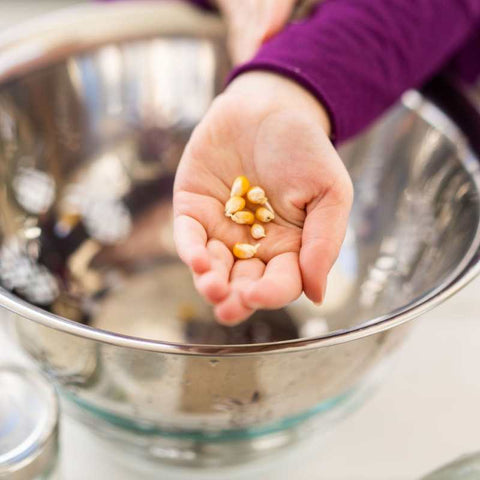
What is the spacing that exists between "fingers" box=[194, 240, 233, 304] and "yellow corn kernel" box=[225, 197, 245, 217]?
2cm

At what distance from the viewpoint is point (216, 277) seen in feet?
0.84

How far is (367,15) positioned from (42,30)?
0.21m

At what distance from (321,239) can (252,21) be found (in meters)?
0.21

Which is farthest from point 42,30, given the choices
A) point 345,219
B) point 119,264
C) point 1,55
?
point 345,219

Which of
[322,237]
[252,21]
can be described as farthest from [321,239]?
[252,21]

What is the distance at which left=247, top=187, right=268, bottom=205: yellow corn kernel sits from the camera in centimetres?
32

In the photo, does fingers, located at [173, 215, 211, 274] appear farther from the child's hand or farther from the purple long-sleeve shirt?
the purple long-sleeve shirt

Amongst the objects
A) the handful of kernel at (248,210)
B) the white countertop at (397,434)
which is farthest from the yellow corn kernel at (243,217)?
the white countertop at (397,434)

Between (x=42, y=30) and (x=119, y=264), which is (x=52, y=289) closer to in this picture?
(x=119, y=264)

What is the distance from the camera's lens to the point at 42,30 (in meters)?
0.45

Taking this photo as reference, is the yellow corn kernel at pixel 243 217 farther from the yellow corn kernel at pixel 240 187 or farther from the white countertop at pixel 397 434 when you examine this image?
the white countertop at pixel 397 434

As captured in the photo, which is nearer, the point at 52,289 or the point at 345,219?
the point at 345,219

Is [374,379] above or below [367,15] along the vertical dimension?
below

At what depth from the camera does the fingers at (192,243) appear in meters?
0.26
